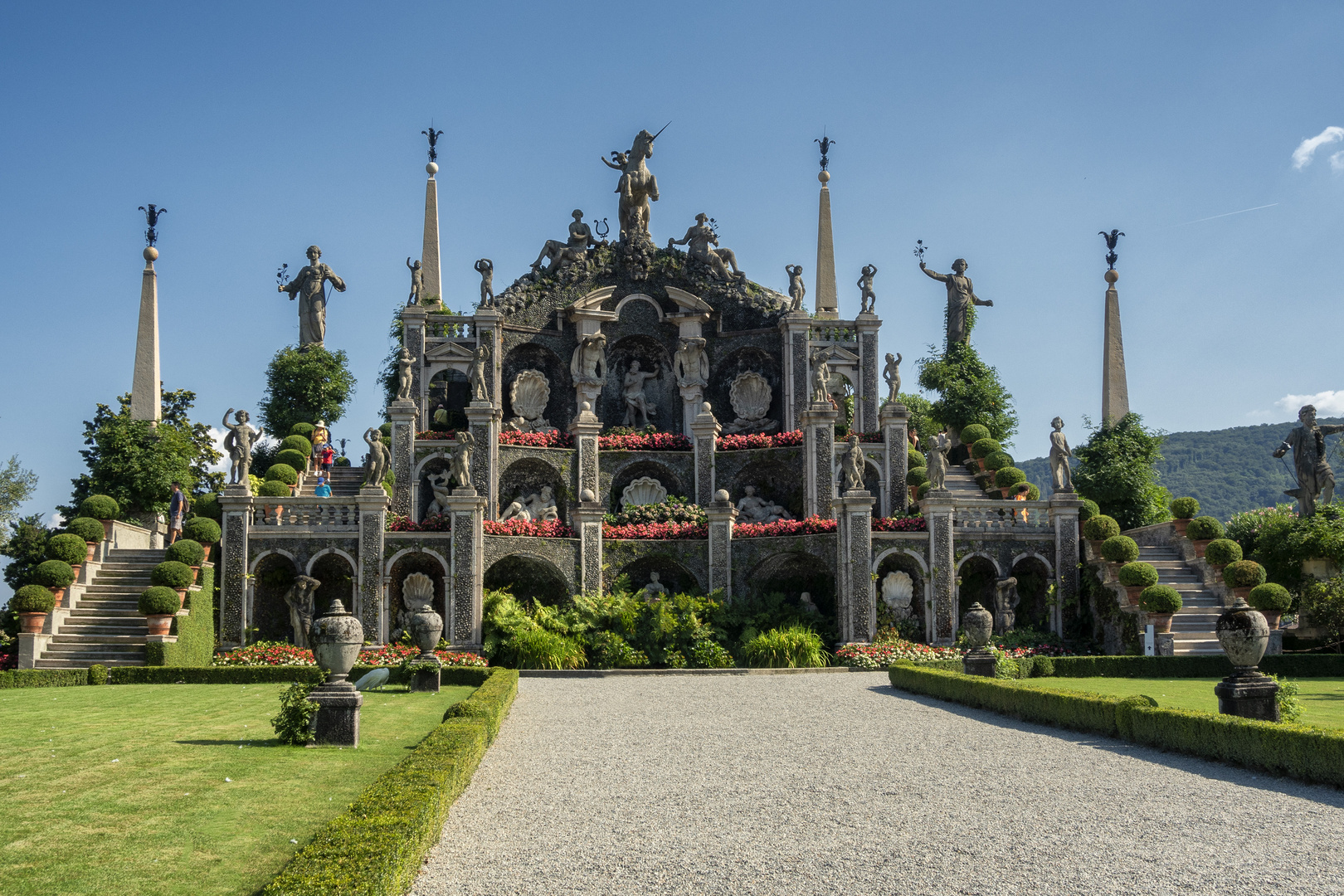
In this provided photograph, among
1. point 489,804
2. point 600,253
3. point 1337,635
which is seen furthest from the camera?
point 600,253

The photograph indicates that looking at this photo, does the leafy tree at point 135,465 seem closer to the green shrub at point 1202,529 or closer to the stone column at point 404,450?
the stone column at point 404,450

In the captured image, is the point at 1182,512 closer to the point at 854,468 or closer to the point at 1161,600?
the point at 1161,600

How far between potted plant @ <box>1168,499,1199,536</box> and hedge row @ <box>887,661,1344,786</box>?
14.6 meters

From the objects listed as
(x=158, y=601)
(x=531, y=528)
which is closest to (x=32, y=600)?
(x=158, y=601)

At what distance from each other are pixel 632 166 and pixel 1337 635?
93.4 ft

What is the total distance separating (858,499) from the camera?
32062 mm

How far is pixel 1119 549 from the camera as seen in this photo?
1234 inches

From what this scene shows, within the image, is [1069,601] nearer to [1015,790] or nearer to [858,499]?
[858,499]

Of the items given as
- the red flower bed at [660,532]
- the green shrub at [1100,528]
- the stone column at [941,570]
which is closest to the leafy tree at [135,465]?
the red flower bed at [660,532]

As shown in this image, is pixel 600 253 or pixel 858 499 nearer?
pixel 858 499

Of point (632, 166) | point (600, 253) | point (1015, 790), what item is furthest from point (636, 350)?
point (1015, 790)

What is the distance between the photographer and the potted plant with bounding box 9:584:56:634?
90.3 ft

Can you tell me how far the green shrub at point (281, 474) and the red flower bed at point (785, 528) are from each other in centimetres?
1453

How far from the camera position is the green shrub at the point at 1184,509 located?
3316 centimetres
